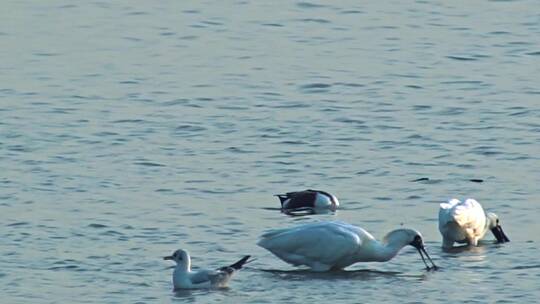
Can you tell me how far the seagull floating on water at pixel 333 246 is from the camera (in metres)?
13.5

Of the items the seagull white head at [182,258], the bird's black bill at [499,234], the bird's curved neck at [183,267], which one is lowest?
the bird's black bill at [499,234]

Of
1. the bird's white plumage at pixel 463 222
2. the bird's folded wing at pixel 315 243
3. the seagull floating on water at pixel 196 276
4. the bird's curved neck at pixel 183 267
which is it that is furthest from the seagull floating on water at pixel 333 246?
the bird's curved neck at pixel 183 267

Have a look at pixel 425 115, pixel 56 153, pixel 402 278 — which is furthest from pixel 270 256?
pixel 425 115

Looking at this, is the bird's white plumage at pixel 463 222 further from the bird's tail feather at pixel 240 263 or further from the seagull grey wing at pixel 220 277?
the seagull grey wing at pixel 220 277

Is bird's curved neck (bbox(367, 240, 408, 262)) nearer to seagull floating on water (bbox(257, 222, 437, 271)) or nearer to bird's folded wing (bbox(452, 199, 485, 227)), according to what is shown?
seagull floating on water (bbox(257, 222, 437, 271))

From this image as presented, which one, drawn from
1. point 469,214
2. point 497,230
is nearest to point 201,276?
point 469,214

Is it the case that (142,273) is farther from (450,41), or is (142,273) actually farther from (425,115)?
(450,41)

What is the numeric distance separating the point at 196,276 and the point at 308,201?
9.15 ft

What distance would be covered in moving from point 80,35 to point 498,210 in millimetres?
9211

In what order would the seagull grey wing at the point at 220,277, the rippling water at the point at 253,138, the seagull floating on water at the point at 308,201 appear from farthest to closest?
the seagull floating on water at the point at 308,201 < the rippling water at the point at 253,138 < the seagull grey wing at the point at 220,277

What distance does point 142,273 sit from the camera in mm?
13211

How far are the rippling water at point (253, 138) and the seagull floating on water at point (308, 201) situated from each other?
0.36 ft

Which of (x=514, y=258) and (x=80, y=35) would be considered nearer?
(x=514, y=258)

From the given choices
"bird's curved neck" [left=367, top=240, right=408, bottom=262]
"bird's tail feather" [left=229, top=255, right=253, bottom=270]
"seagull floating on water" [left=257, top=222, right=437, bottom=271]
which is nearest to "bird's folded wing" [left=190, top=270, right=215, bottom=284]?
"bird's tail feather" [left=229, top=255, right=253, bottom=270]
